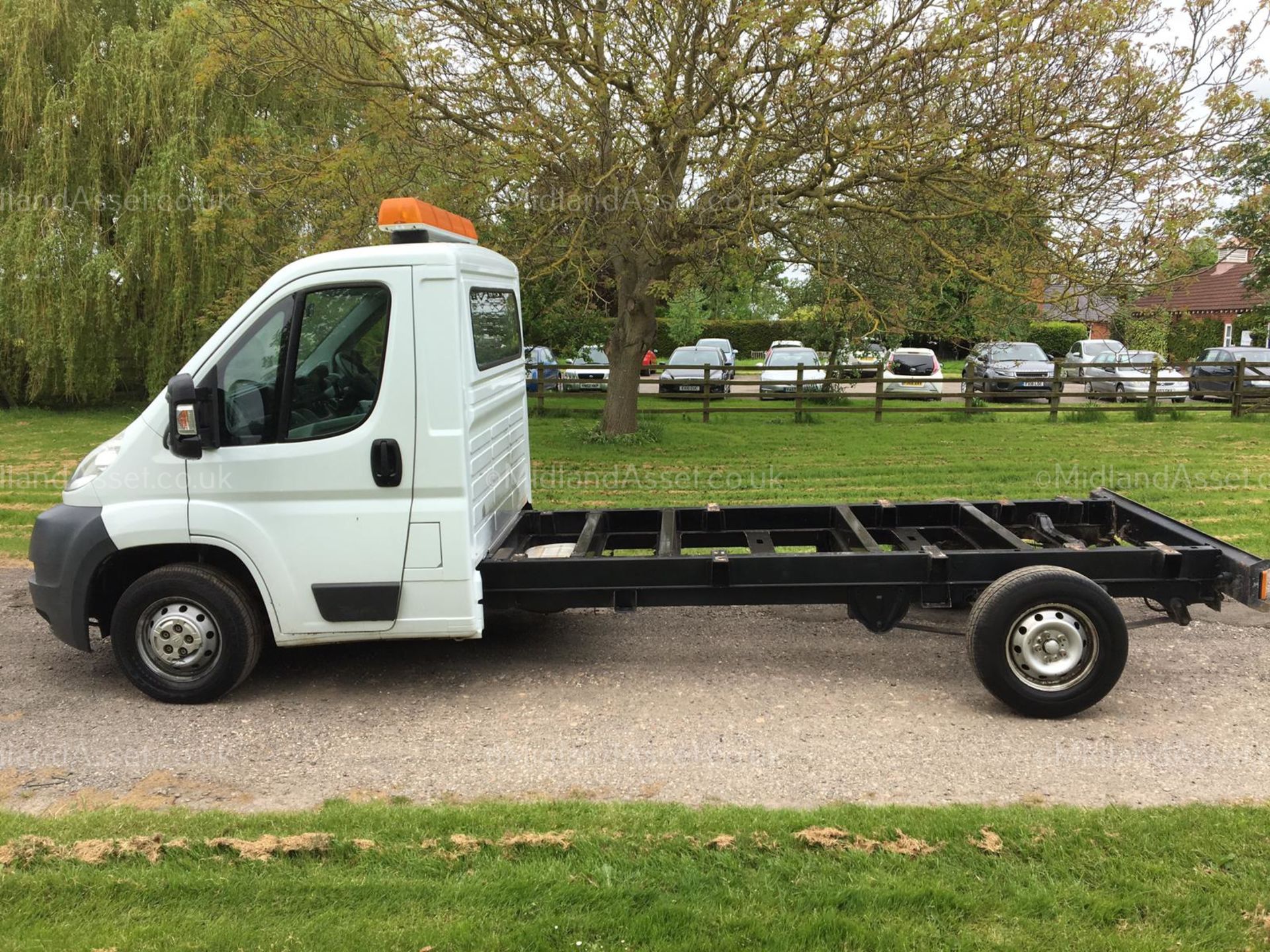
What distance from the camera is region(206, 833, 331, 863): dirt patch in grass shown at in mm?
3564

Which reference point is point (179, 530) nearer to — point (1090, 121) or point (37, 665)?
point (37, 665)

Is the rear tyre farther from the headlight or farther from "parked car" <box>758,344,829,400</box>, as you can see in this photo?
"parked car" <box>758,344,829,400</box>

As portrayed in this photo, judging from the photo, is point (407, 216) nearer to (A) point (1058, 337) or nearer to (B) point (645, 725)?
(B) point (645, 725)

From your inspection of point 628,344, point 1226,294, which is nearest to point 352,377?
point 628,344

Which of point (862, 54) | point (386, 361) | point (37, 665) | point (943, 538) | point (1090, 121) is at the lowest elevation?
point (37, 665)

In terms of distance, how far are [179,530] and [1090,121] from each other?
9.84 metres

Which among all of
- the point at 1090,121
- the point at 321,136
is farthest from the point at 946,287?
the point at 321,136

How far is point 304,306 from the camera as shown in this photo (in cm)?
490

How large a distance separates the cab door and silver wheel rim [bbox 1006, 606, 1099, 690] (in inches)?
127

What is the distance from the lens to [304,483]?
4.91 metres

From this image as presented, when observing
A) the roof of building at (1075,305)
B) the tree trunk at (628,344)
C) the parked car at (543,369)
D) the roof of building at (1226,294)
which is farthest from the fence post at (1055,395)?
the parked car at (543,369)

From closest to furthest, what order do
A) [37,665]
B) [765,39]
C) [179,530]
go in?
[179,530] → [37,665] → [765,39]

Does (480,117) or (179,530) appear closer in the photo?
(179,530)

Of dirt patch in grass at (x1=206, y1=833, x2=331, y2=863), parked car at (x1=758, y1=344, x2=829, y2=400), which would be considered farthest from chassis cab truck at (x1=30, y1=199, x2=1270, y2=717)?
parked car at (x1=758, y1=344, x2=829, y2=400)
